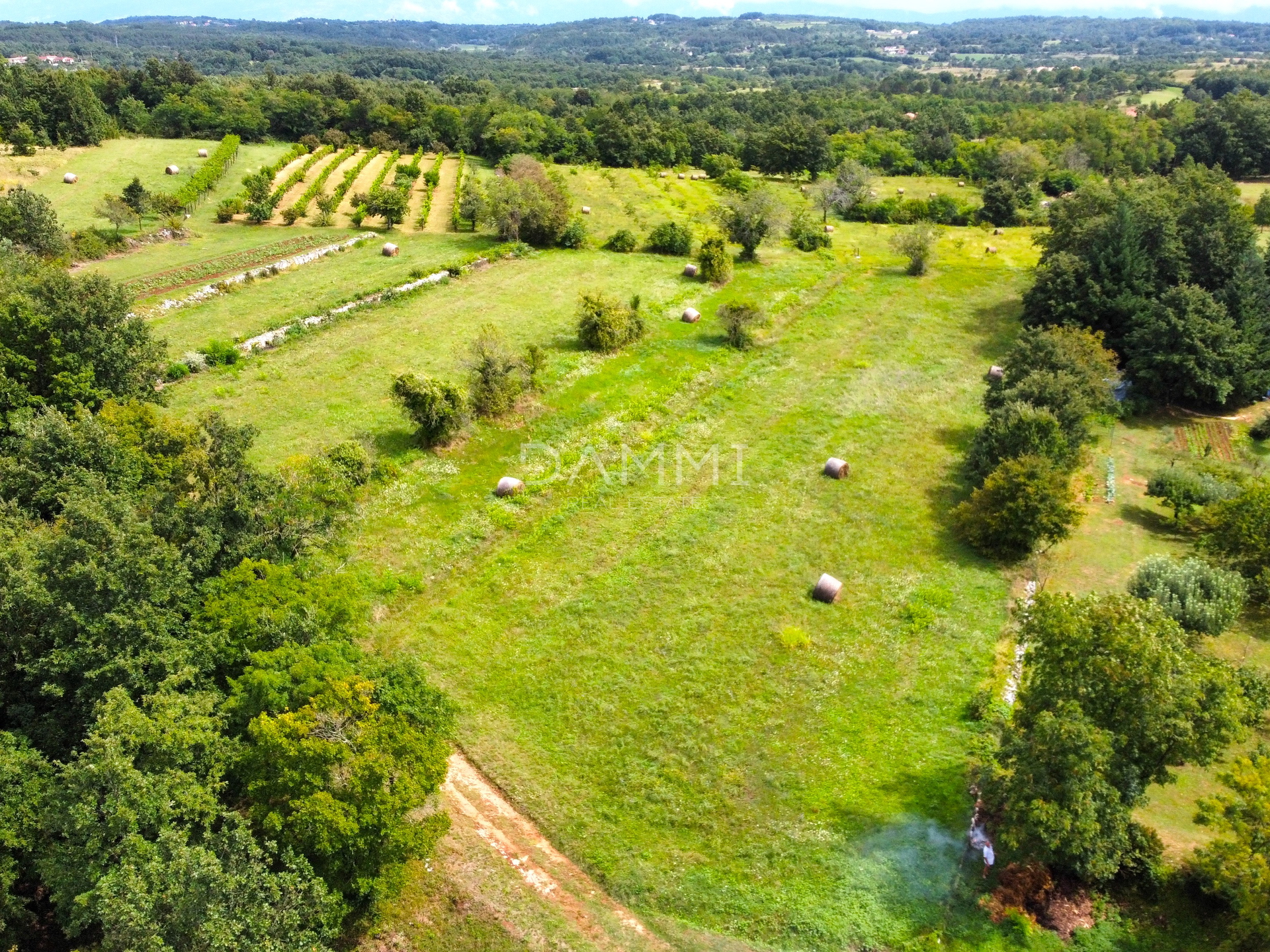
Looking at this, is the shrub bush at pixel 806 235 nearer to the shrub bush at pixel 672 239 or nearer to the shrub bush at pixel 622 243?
the shrub bush at pixel 672 239

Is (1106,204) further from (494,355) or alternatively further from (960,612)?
(494,355)

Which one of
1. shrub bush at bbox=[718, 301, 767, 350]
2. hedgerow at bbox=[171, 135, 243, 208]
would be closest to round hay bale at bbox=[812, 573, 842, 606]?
shrub bush at bbox=[718, 301, 767, 350]

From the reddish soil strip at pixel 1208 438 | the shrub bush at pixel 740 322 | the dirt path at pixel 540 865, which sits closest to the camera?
the dirt path at pixel 540 865

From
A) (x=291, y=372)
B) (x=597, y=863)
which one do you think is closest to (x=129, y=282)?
(x=291, y=372)

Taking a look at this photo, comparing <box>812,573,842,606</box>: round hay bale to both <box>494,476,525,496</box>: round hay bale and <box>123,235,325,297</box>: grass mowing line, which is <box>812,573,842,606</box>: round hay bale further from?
<box>123,235,325,297</box>: grass mowing line

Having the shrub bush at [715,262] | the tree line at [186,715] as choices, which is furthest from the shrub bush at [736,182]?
the tree line at [186,715]

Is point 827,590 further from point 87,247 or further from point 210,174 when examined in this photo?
point 210,174
